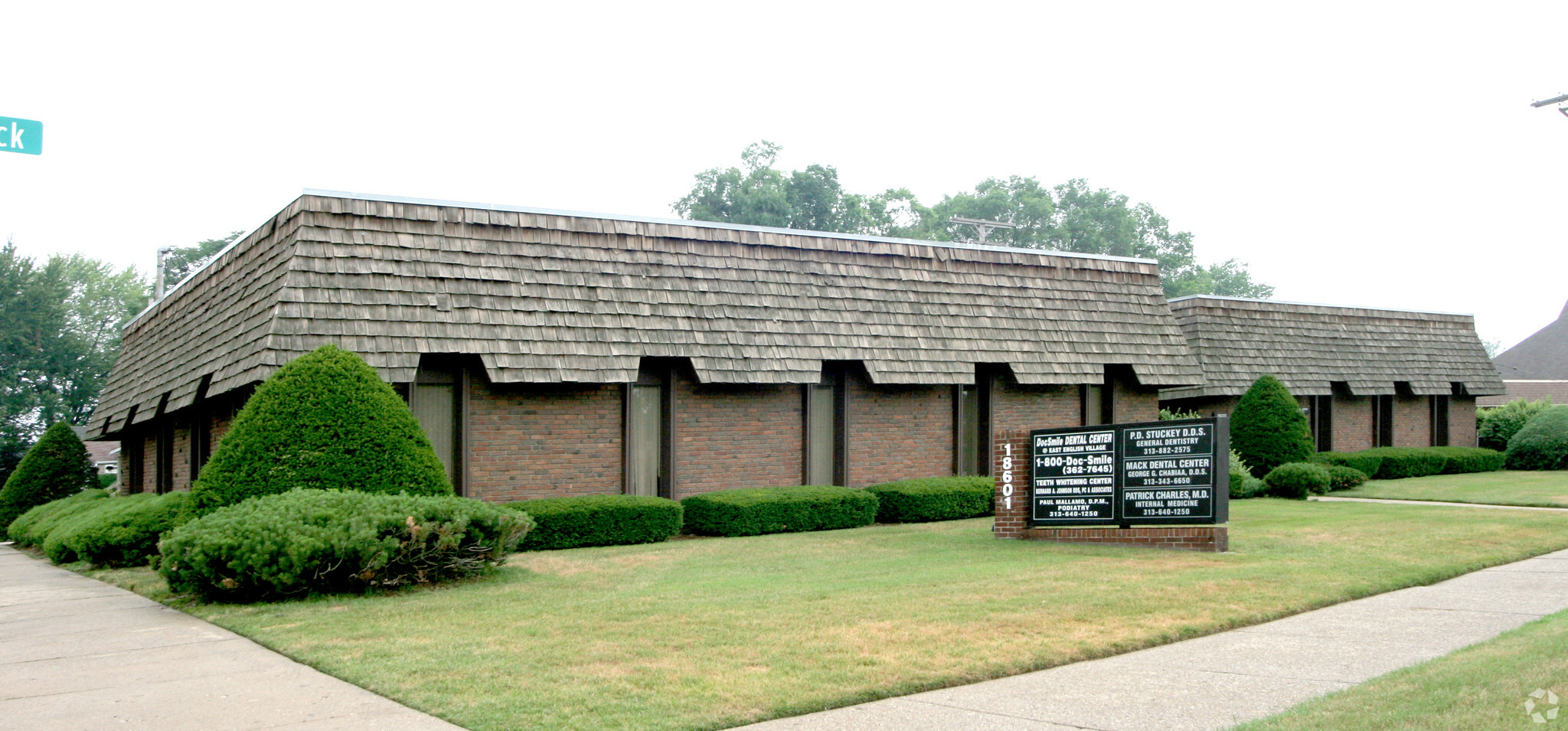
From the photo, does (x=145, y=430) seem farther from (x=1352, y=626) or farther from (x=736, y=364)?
(x=1352, y=626)

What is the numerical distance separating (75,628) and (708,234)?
1167 cm

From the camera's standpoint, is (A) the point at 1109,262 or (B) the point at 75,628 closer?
(B) the point at 75,628

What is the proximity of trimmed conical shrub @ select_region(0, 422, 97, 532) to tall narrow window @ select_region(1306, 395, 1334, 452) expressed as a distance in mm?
30238

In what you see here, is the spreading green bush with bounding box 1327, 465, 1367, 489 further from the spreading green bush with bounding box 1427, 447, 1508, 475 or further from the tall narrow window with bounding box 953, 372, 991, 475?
the tall narrow window with bounding box 953, 372, 991, 475

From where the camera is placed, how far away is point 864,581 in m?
11.7

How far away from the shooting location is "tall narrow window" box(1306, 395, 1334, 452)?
31844 millimetres

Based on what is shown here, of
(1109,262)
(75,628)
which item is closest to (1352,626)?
(75,628)

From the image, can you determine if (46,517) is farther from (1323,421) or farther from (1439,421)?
(1439,421)

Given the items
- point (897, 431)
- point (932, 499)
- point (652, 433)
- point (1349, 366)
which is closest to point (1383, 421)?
point (1349, 366)

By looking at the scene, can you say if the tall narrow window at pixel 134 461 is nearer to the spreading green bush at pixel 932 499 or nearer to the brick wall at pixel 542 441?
the brick wall at pixel 542 441

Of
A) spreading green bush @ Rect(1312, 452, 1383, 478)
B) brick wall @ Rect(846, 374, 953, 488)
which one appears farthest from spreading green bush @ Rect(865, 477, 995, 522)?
spreading green bush @ Rect(1312, 452, 1383, 478)

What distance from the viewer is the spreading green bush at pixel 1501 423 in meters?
37.2

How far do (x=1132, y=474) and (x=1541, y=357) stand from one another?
181 feet

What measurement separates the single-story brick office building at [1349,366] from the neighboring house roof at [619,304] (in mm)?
Result: 5803
